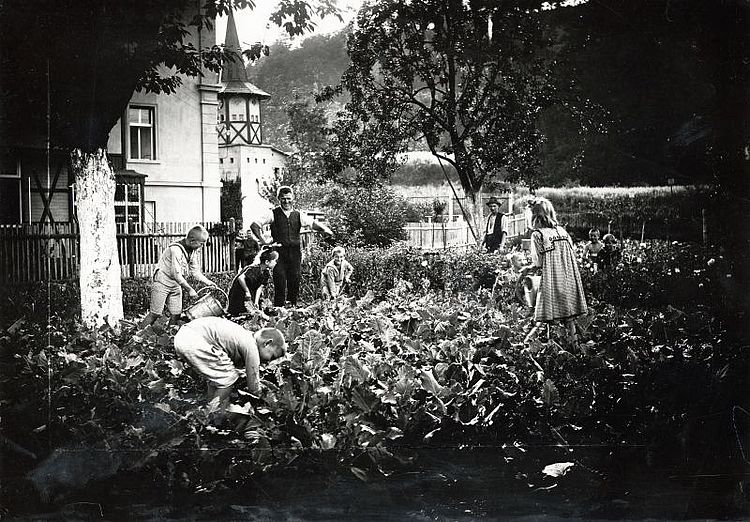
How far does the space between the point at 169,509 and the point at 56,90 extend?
3.10 metres

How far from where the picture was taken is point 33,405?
5020mm

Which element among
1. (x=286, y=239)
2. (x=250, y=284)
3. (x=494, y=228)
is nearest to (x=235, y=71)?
(x=286, y=239)

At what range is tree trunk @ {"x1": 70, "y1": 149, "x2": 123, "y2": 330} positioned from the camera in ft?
17.6

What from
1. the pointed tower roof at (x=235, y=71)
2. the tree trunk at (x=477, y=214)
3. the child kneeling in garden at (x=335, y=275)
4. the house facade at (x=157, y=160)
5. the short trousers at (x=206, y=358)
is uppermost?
the pointed tower roof at (x=235, y=71)

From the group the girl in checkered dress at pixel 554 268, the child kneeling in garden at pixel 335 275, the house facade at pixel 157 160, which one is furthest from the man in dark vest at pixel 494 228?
the house facade at pixel 157 160

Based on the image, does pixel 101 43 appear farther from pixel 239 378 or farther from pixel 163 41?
pixel 239 378

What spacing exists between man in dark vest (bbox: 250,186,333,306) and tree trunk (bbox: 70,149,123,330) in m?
1.07

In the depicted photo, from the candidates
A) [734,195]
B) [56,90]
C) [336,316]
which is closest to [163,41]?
[56,90]

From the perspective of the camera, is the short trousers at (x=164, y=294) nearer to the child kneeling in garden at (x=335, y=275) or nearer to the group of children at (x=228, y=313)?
the group of children at (x=228, y=313)

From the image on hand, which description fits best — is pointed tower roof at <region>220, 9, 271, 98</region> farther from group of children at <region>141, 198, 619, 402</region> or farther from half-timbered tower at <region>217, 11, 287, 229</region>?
group of children at <region>141, 198, 619, 402</region>

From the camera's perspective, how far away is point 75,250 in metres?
5.37

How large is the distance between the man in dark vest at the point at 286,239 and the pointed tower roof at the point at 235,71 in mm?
855

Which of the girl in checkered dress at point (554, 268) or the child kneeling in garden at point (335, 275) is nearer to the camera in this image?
the girl in checkered dress at point (554, 268)

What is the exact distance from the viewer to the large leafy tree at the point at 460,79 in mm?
5418
